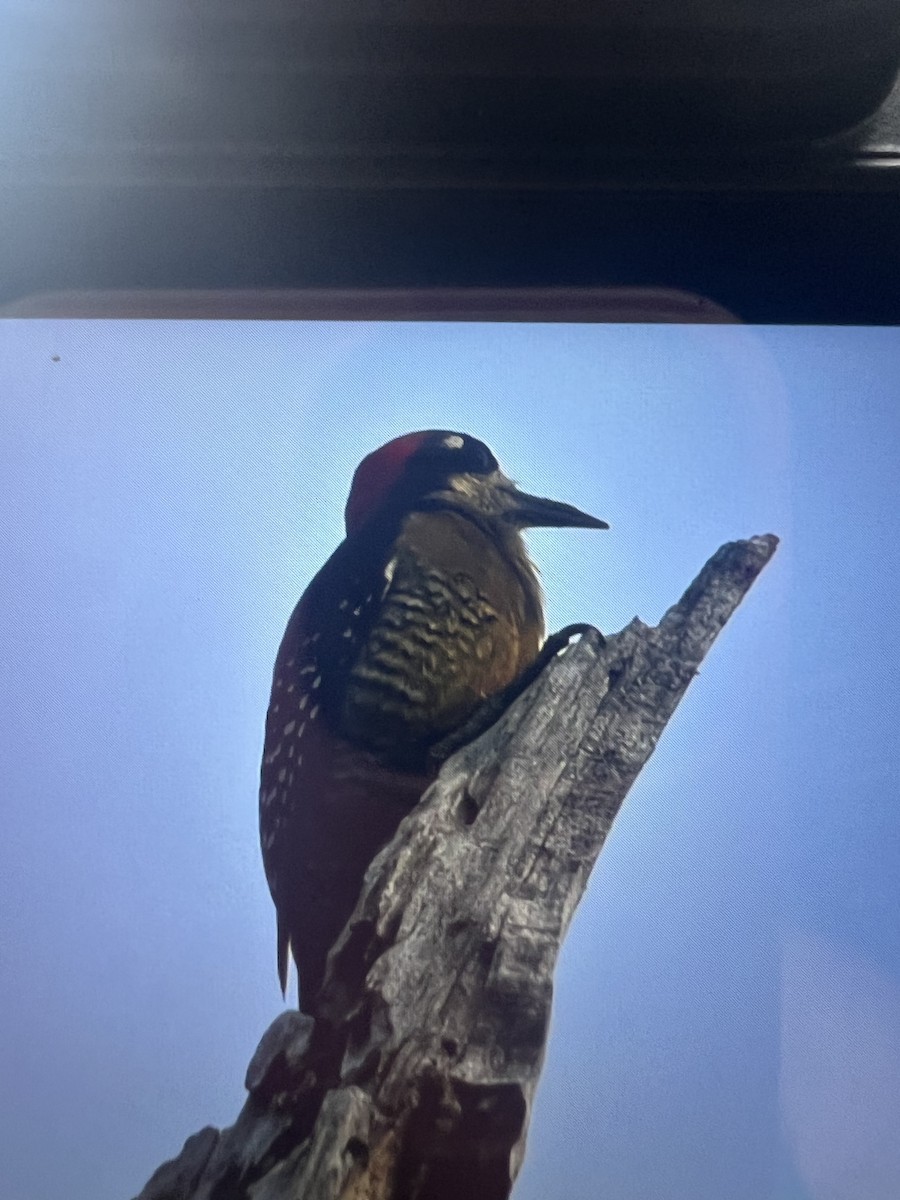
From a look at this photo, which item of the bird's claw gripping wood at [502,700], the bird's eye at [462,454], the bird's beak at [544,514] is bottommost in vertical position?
the bird's claw gripping wood at [502,700]

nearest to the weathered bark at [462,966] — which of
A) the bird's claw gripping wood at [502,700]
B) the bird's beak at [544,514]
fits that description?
the bird's claw gripping wood at [502,700]

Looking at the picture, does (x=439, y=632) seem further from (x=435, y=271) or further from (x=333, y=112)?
(x=333, y=112)

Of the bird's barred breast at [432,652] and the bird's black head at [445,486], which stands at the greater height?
the bird's black head at [445,486]

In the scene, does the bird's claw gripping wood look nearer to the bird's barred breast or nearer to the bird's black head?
the bird's barred breast

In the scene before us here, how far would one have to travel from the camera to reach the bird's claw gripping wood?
3.17 ft

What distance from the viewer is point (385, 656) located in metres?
A: 0.99

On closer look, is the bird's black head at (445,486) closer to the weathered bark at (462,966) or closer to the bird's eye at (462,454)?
the bird's eye at (462,454)

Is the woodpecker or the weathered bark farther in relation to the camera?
the woodpecker

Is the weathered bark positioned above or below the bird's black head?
below

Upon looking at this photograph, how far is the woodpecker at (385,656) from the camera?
95 centimetres

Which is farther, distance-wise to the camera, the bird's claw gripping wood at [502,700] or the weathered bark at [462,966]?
the bird's claw gripping wood at [502,700]

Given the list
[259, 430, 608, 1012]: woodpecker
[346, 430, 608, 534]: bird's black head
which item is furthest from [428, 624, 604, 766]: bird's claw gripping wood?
[346, 430, 608, 534]: bird's black head

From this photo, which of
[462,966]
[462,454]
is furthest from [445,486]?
[462,966]

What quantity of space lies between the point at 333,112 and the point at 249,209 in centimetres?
13
